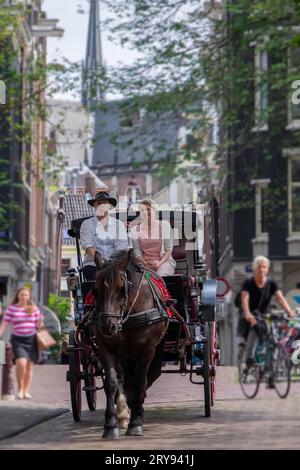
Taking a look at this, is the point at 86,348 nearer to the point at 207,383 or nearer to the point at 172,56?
the point at 207,383

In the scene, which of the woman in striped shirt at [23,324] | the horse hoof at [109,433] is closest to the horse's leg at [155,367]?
the horse hoof at [109,433]

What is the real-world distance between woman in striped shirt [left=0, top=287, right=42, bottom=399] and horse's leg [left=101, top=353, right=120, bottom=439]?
372cm

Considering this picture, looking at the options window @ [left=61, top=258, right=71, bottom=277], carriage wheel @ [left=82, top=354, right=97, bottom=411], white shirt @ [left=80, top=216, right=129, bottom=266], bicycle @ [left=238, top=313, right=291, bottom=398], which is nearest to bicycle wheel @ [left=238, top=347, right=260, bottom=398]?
bicycle @ [left=238, top=313, right=291, bottom=398]

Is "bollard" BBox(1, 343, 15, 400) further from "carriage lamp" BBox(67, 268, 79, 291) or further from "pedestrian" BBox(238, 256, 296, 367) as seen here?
"carriage lamp" BBox(67, 268, 79, 291)

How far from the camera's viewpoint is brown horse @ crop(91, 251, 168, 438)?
405 inches

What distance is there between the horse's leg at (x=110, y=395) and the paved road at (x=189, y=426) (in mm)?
90

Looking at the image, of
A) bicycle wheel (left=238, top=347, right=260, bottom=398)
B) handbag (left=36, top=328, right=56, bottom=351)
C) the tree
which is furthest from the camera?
the tree

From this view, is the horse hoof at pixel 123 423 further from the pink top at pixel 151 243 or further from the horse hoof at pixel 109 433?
the pink top at pixel 151 243

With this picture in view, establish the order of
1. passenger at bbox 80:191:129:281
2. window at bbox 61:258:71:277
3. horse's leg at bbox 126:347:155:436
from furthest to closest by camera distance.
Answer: window at bbox 61:258:71:277
horse's leg at bbox 126:347:155:436
passenger at bbox 80:191:129:281

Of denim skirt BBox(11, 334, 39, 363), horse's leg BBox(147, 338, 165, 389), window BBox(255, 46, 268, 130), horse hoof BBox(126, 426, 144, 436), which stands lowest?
horse hoof BBox(126, 426, 144, 436)

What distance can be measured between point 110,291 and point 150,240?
66 centimetres

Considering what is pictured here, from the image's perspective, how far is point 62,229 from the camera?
1207cm
